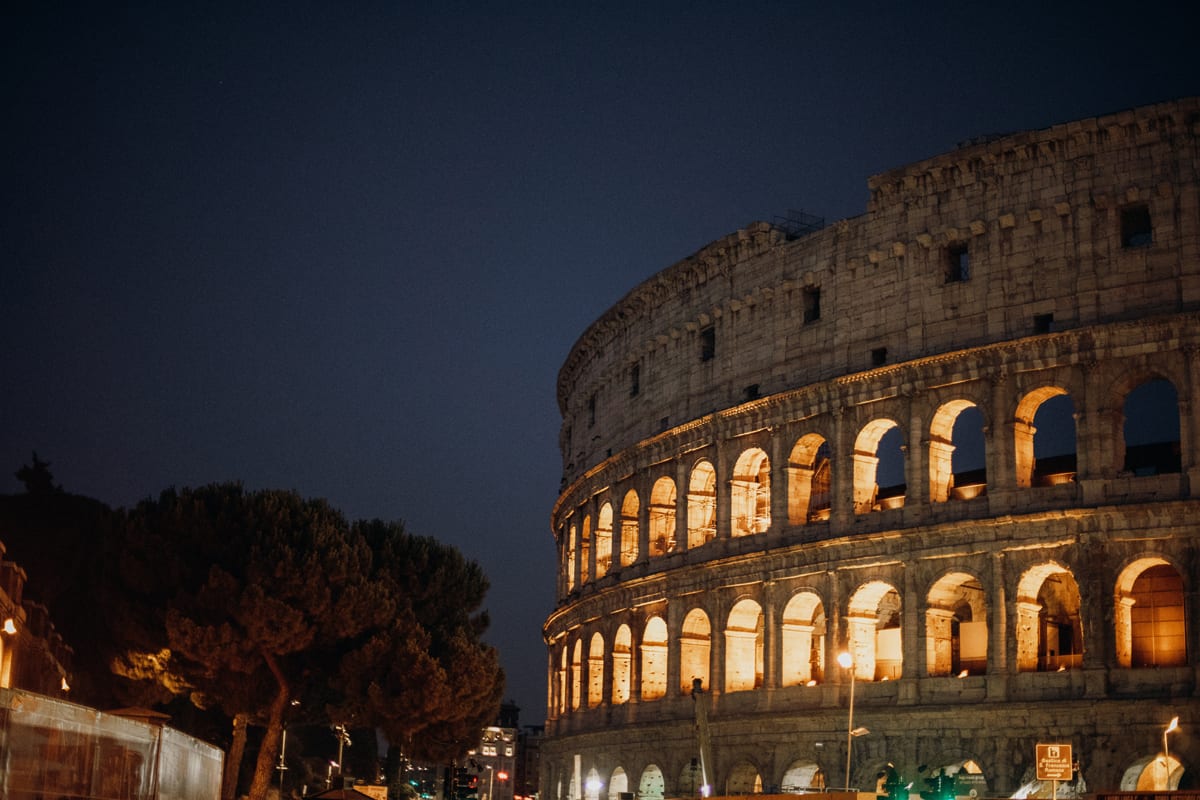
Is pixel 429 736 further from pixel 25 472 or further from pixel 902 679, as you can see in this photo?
pixel 25 472

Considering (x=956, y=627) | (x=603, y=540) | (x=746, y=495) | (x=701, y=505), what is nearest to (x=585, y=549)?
(x=603, y=540)

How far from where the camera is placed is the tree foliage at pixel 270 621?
113ft

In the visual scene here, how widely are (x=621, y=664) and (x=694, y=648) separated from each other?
4.43m

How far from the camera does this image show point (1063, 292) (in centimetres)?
3034

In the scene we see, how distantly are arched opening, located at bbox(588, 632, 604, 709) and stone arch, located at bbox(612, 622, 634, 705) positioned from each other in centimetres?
149

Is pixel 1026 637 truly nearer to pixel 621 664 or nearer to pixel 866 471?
pixel 866 471

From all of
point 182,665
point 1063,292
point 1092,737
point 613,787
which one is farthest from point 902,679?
point 182,665

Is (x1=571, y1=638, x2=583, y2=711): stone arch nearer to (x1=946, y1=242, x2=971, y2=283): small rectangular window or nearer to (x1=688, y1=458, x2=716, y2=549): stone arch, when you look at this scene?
(x1=688, y1=458, x2=716, y2=549): stone arch

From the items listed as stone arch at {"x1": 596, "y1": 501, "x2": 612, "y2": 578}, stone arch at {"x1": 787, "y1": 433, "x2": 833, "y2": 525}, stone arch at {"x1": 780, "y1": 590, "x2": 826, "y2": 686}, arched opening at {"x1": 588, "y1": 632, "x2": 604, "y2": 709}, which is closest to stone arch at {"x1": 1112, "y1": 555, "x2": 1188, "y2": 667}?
stone arch at {"x1": 780, "y1": 590, "x2": 826, "y2": 686}

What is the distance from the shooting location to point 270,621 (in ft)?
113

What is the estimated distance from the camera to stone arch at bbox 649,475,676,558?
41688 millimetres

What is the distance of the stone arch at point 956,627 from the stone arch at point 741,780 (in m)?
5.48

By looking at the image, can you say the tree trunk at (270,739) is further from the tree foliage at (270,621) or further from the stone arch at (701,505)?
the stone arch at (701,505)

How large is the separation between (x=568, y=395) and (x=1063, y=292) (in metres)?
24.7
